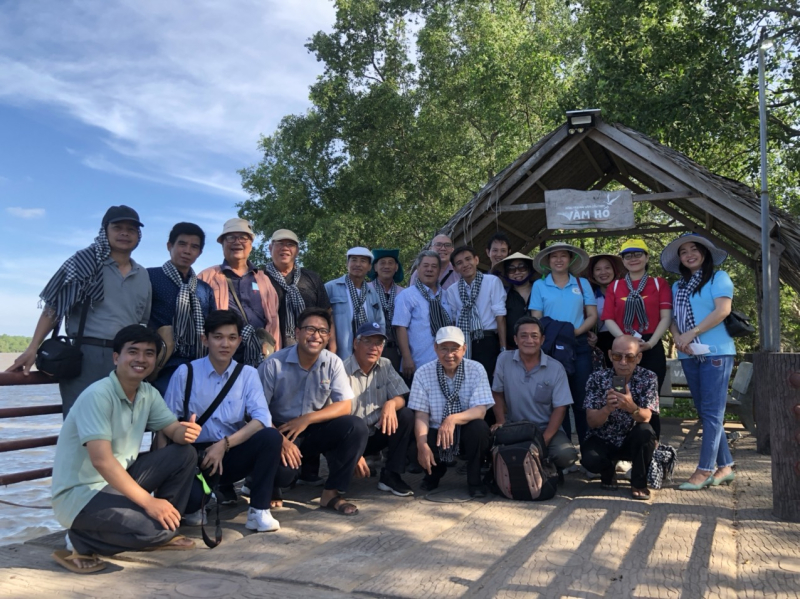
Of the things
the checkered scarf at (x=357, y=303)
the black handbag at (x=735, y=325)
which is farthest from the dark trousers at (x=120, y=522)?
the black handbag at (x=735, y=325)

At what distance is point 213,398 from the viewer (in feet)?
13.7

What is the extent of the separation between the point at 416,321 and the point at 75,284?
2729mm

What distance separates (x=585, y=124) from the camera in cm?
731

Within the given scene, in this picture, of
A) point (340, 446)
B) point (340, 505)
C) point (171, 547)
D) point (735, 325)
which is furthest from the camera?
point (735, 325)

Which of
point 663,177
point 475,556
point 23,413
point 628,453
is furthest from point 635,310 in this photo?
point 23,413

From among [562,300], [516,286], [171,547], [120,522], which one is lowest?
[171,547]

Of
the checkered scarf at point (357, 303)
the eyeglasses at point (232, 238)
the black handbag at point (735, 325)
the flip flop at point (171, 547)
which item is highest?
the eyeglasses at point (232, 238)

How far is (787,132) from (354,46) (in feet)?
45.0

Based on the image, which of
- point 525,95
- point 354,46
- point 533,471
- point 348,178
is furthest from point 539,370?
point 354,46

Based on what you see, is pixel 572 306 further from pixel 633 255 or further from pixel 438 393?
pixel 438 393

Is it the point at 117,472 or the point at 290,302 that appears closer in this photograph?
the point at 117,472

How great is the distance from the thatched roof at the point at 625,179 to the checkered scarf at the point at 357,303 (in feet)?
7.48

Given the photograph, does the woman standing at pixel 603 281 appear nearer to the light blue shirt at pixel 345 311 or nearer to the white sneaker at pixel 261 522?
the light blue shirt at pixel 345 311

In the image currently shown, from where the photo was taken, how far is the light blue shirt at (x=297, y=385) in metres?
4.67
